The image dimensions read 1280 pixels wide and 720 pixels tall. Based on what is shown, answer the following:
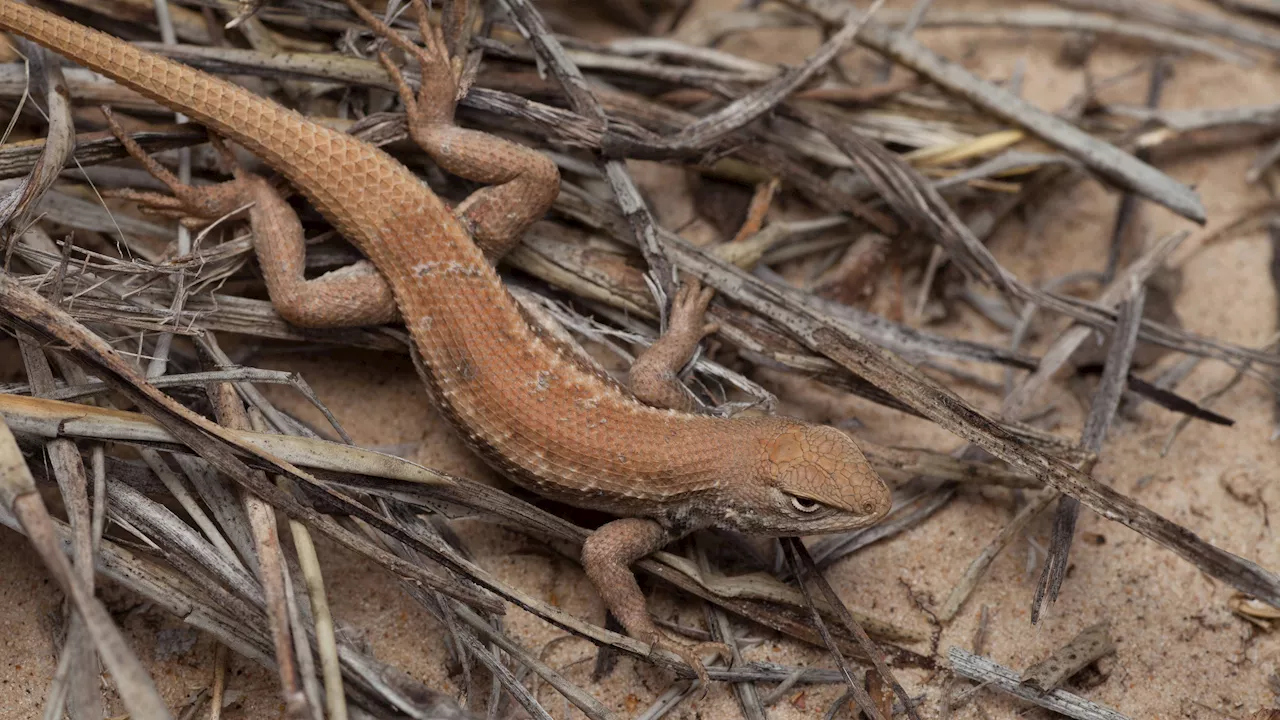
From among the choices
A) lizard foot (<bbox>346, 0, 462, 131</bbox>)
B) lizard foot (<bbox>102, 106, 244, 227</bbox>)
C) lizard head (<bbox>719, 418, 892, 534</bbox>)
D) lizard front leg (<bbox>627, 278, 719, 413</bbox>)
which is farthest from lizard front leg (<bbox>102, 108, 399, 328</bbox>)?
lizard head (<bbox>719, 418, 892, 534</bbox>)

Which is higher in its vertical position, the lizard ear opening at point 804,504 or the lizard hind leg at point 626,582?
the lizard ear opening at point 804,504

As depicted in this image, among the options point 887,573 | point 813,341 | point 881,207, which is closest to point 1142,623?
point 887,573

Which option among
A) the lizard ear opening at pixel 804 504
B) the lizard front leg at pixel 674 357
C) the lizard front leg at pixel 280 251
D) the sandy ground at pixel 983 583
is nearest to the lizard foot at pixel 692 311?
the lizard front leg at pixel 674 357

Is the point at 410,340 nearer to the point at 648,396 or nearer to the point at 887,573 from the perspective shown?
the point at 648,396

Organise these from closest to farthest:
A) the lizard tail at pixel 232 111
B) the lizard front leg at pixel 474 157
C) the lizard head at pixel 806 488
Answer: the lizard tail at pixel 232 111 < the lizard head at pixel 806 488 < the lizard front leg at pixel 474 157

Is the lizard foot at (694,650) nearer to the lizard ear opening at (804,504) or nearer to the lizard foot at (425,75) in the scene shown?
the lizard ear opening at (804,504)

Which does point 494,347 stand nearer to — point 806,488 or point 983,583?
point 806,488

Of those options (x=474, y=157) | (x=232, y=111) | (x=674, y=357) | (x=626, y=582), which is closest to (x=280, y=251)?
(x=232, y=111)
